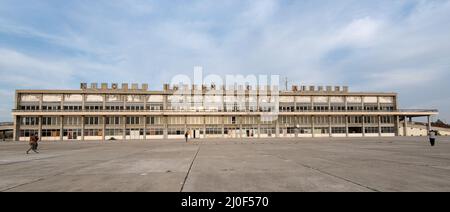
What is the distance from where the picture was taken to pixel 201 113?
67688mm

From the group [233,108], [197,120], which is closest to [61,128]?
[197,120]

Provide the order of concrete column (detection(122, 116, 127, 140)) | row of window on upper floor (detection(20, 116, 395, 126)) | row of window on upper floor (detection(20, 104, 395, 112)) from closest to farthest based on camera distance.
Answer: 1. row of window on upper floor (detection(20, 116, 395, 126))
2. row of window on upper floor (detection(20, 104, 395, 112))
3. concrete column (detection(122, 116, 127, 140))

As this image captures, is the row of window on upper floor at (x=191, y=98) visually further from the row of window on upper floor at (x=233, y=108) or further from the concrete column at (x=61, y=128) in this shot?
the concrete column at (x=61, y=128)

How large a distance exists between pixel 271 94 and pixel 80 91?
49458 mm

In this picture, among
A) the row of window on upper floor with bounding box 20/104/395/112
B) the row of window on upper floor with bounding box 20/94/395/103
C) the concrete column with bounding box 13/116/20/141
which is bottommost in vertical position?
the concrete column with bounding box 13/116/20/141

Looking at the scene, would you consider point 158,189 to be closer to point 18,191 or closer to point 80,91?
point 18,191

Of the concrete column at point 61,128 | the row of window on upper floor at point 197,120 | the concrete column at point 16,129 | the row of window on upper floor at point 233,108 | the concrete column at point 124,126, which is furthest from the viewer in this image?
the concrete column at point 124,126

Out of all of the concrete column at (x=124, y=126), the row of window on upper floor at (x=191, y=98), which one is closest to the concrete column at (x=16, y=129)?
the row of window on upper floor at (x=191, y=98)

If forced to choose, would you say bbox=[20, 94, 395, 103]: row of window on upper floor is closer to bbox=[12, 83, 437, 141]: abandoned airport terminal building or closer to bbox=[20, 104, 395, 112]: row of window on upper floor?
bbox=[12, 83, 437, 141]: abandoned airport terminal building

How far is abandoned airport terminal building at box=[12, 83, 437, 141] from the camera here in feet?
214

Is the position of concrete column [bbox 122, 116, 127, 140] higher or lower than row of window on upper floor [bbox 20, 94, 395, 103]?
lower

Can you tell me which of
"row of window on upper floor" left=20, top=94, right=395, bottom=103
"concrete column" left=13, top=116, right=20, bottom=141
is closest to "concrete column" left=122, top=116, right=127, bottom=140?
"row of window on upper floor" left=20, top=94, right=395, bottom=103

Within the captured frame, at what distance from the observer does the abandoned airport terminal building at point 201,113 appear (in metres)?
65.2
